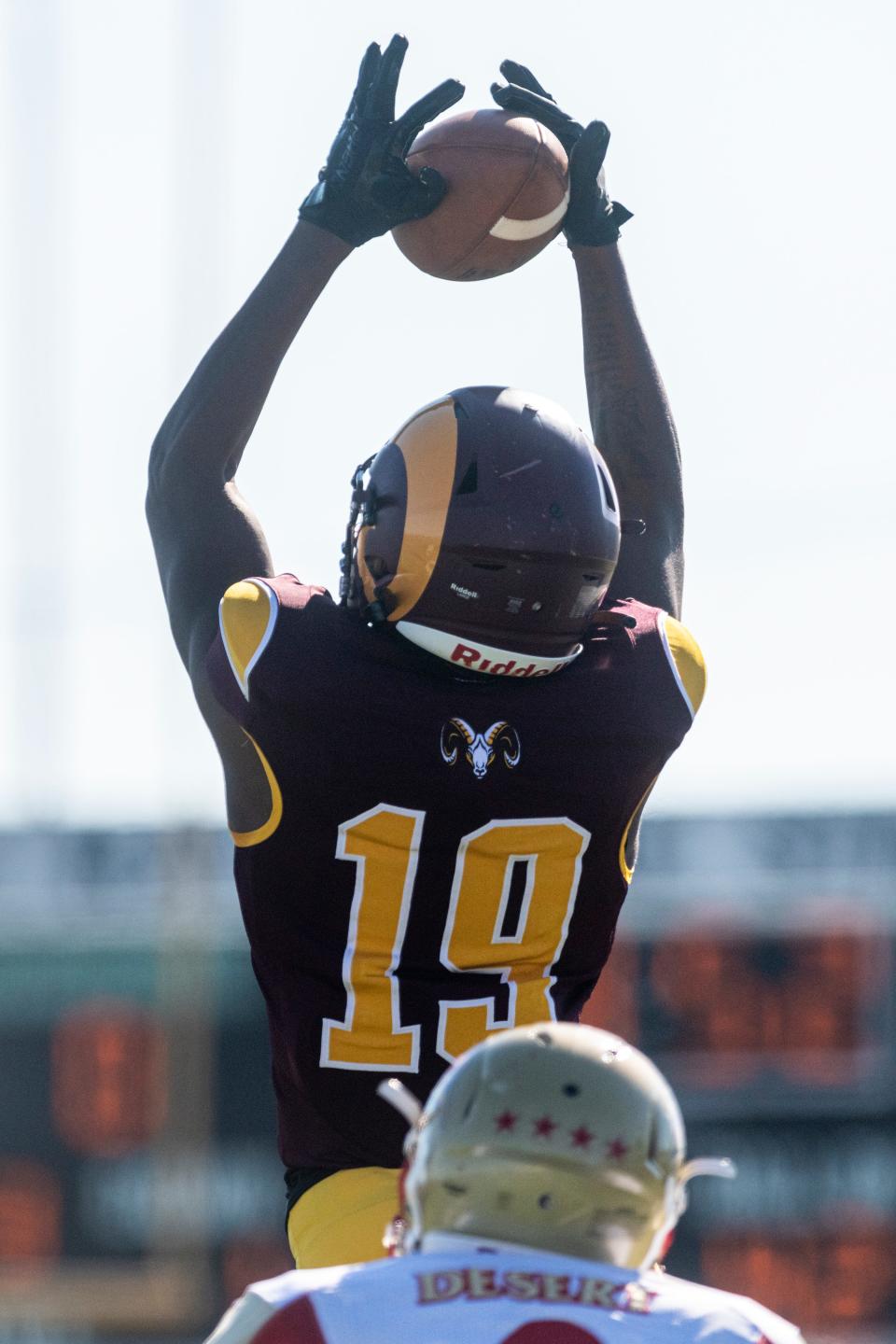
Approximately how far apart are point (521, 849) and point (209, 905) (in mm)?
11617

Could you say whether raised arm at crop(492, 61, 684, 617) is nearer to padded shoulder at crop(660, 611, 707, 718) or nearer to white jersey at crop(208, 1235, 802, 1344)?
padded shoulder at crop(660, 611, 707, 718)

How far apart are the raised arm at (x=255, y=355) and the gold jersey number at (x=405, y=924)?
1.82ft

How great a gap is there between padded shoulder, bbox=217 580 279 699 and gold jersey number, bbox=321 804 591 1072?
307 mm

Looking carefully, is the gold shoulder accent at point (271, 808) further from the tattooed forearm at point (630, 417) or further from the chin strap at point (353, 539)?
the tattooed forearm at point (630, 417)

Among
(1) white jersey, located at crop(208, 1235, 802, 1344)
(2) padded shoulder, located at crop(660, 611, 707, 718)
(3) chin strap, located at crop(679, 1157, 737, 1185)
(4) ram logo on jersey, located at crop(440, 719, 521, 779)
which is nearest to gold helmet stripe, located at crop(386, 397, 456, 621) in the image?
(4) ram logo on jersey, located at crop(440, 719, 521, 779)

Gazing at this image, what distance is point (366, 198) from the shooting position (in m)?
4.35

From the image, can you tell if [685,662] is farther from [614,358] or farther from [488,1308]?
[488,1308]

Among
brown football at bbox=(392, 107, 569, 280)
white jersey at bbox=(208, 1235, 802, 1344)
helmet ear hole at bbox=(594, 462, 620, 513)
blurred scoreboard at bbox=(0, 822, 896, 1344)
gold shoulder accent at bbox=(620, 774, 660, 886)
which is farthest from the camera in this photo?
blurred scoreboard at bbox=(0, 822, 896, 1344)

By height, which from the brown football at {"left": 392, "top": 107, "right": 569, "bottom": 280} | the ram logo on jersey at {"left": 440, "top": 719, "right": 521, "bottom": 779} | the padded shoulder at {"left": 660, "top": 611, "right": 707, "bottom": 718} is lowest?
the ram logo on jersey at {"left": 440, "top": 719, "right": 521, "bottom": 779}

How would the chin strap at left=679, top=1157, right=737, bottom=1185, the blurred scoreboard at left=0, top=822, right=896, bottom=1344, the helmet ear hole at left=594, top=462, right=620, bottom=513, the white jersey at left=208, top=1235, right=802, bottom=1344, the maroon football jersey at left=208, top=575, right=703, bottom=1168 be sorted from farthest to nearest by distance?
the blurred scoreboard at left=0, top=822, right=896, bottom=1344
the helmet ear hole at left=594, top=462, right=620, bottom=513
the maroon football jersey at left=208, top=575, right=703, bottom=1168
the chin strap at left=679, top=1157, right=737, bottom=1185
the white jersey at left=208, top=1235, right=802, bottom=1344

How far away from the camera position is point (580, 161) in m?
4.64

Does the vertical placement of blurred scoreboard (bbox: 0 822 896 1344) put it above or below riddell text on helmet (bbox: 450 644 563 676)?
below

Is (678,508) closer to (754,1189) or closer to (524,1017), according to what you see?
(524,1017)

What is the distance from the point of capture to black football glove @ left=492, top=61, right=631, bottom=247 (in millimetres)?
4641
